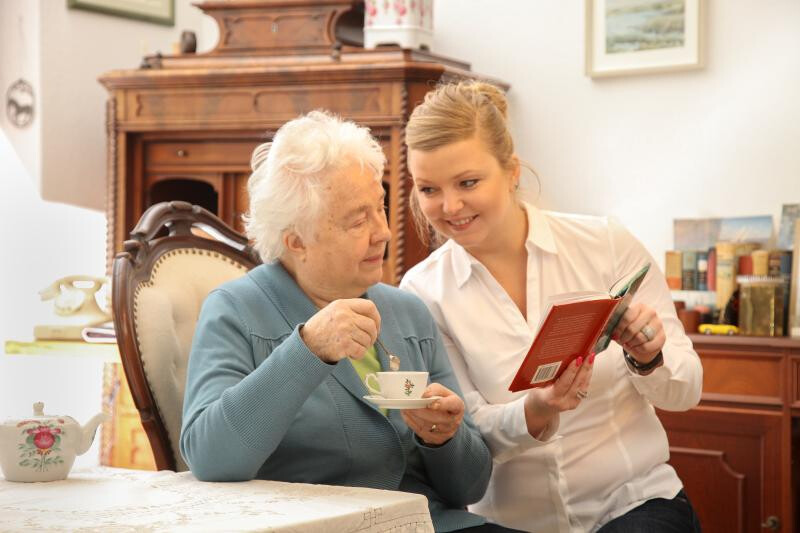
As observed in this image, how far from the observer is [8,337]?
14.4ft

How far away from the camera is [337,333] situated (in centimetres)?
157

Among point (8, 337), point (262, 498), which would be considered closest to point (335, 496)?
point (262, 498)

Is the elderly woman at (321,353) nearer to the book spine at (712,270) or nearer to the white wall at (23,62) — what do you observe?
the book spine at (712,270)

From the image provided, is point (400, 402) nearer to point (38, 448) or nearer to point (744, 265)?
point (38, 448)

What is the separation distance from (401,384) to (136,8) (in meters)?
3.50

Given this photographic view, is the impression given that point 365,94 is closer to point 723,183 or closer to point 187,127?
point 187,127

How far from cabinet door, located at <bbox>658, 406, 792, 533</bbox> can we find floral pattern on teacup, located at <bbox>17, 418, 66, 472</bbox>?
89.0 inches

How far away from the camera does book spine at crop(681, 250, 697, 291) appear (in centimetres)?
369

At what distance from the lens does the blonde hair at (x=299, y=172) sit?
1.84 m

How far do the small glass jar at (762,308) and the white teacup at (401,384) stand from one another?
205 cm

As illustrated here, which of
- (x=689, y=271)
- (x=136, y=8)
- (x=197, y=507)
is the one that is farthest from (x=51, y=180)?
(x=197, y=507)

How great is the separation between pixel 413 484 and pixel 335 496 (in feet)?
A: 1.72

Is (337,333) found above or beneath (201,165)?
beneath

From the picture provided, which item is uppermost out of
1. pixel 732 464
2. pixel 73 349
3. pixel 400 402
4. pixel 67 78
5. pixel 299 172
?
pixel 67 78
